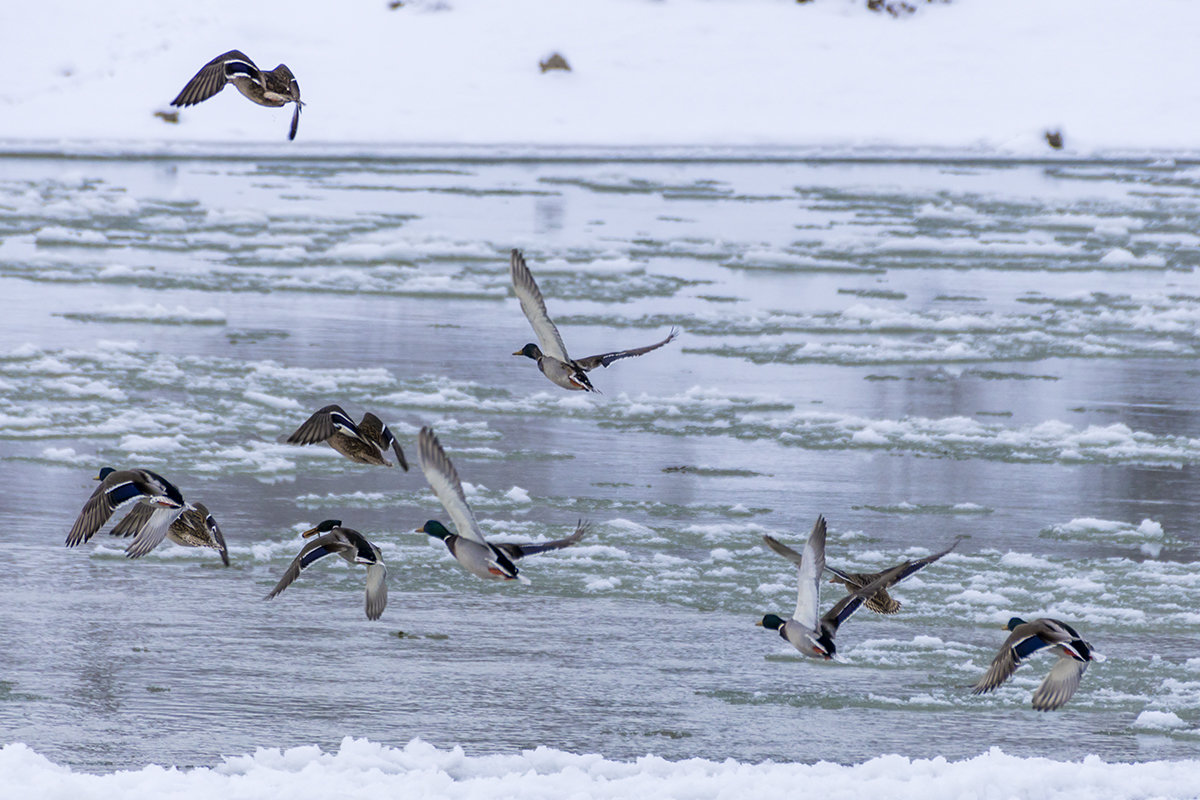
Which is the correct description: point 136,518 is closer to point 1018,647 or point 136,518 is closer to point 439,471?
point 439,471

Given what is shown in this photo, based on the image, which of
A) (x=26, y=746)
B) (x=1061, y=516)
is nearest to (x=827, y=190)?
(x=1061, y=516)

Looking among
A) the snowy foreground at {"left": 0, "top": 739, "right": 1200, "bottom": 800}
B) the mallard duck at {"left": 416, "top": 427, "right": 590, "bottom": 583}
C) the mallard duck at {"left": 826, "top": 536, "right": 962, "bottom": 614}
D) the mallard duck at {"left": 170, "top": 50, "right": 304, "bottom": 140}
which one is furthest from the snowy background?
the mallard duck at {"left": 170, "top": 50, "right": 304, "bottom": 140}

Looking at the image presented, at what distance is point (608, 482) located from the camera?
9.23 meters

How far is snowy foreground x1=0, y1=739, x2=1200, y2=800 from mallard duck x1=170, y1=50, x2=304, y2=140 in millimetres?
2226

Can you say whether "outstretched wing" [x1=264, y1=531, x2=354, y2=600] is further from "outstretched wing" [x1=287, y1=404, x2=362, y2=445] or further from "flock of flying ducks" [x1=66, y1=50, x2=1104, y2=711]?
"outstretched wing" [x1=287, y1=404, x2=362, y2=445]

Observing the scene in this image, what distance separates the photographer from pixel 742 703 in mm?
6129

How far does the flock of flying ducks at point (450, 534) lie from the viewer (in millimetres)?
4812

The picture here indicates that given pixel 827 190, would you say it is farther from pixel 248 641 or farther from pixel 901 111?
pixel 248 641

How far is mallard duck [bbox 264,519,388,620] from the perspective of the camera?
17.9 ft

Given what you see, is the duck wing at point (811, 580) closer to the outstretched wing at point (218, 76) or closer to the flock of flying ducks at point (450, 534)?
the flock of flying ducks at point (450, 534)

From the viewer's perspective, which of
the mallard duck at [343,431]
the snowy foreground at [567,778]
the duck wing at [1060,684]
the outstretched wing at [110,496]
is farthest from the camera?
the mallard duck at [343,431]

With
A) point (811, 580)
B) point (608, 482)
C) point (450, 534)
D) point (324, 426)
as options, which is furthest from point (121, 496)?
point (608, 482)

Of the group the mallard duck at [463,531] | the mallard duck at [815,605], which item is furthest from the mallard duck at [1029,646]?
the mallard duck at [463,531]

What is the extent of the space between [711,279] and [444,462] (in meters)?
→ 13.3
